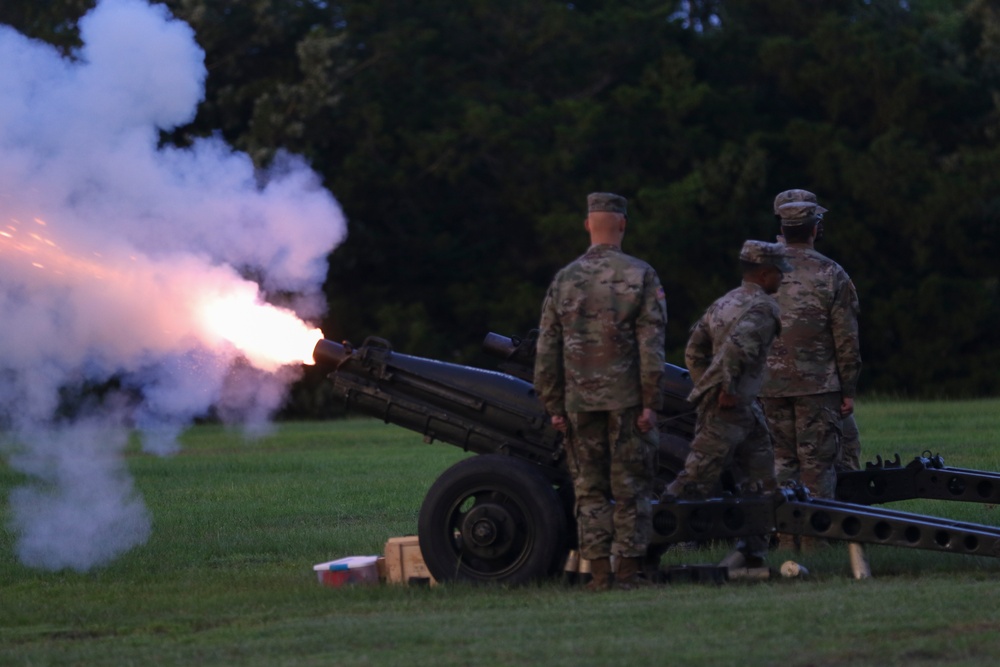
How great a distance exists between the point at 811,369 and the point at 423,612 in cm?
332

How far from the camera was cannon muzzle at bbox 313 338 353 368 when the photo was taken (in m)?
10.6

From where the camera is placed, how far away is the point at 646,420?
356 inches

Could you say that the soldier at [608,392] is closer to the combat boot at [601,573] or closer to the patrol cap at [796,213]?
the combat boot at [601,573]

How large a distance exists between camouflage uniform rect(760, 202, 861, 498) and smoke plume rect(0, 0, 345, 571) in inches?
129

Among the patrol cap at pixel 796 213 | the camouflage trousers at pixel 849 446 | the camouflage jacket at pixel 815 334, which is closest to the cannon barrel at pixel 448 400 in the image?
the camouflage jacket at pixel 815 334

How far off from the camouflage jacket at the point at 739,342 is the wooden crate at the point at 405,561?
181 cm

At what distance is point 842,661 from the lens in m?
6.80

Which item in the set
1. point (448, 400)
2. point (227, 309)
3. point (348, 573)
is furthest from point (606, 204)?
point (227, 309)

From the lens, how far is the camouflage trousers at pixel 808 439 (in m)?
10.4

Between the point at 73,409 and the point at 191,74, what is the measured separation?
12427 mm

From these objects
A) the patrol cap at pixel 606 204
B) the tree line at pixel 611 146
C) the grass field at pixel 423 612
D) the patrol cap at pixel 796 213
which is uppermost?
the tree line at pixel 611 146

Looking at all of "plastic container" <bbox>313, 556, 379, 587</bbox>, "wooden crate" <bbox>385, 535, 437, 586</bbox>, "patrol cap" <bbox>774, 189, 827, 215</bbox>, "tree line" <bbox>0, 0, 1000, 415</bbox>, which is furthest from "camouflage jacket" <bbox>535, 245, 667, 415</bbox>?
"tree line" <bbox>0, 0, 1000, 415</bbox>

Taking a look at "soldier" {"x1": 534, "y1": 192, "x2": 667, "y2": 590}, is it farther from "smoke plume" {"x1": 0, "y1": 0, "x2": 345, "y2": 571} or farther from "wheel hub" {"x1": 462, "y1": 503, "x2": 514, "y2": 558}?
"smoke plume" {"x1": 0, "y1": 0, "x2": 345, "y2": 571}

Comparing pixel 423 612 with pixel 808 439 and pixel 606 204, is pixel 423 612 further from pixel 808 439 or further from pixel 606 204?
pixel 808 439
